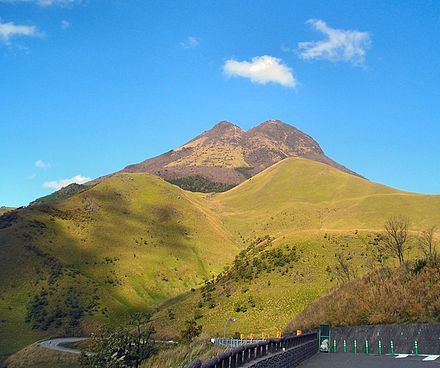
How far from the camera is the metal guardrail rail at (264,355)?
38.6 feet

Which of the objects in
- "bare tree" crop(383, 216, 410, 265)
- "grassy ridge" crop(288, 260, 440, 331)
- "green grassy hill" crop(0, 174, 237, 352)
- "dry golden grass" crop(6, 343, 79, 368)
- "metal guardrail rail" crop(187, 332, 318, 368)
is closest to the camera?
"metal guardrail rail" crop(187, 332, 318, 368)

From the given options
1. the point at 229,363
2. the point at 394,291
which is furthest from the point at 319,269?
the point at 229,363

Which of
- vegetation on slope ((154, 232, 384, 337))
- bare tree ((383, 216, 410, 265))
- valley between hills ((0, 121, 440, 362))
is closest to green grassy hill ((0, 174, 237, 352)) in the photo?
valley between hills ((0, 121, 440, 362))

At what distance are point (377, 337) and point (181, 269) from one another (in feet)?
378

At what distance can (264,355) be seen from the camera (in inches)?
695

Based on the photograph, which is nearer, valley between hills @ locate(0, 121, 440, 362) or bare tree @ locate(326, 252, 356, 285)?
bare tree @ locate(326, 252, 356, 285)

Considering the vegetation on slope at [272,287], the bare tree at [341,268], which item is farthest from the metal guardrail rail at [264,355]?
the bare tree at [341,268]

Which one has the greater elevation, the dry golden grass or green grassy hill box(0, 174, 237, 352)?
green grassy hill box(0, 174, 237, 352)

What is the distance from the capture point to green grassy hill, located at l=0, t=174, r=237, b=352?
11131 centimetres

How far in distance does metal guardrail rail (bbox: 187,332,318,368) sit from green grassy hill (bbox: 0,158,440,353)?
54.6 metres

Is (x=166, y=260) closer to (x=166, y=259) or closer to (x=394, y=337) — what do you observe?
(x=166, y=259)

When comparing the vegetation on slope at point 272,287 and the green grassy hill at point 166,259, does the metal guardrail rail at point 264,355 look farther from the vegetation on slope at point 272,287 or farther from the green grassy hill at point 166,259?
the green grassy hill at point 166,259

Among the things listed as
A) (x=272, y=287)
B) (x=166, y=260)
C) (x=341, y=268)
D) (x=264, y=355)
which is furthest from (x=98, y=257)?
(x=264, y=355)

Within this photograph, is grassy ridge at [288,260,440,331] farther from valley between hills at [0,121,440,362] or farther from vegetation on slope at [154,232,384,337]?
valley between hills at [0,121,440,362]
